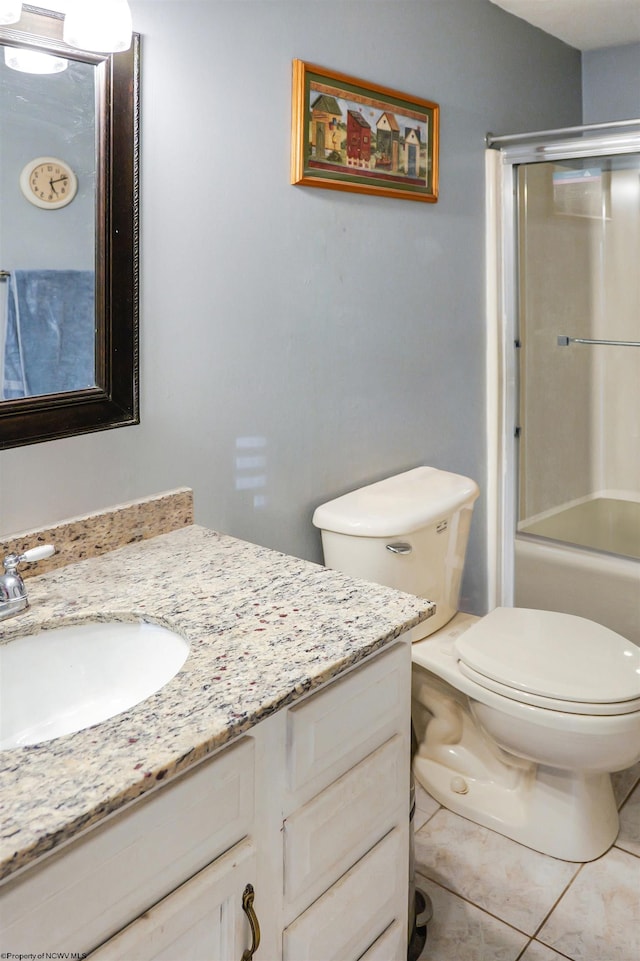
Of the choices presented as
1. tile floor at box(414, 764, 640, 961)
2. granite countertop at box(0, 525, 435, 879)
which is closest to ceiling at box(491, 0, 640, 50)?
granite countertop at box(0, 525, 435, 879)

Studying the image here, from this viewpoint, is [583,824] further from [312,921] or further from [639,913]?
[312,921]

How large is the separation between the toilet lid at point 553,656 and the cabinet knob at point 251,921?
0.87 meters

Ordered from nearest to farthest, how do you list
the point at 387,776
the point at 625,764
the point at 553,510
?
the point at 387,776
the point at 625,764
the point at 553,510

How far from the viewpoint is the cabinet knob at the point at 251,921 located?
91 centimetres

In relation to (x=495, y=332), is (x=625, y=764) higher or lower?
lower

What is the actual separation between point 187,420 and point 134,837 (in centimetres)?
91

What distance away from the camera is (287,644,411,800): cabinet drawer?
97 centimetres

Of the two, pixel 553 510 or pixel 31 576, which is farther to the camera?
pixel 553 510

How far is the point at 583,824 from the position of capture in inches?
68.3

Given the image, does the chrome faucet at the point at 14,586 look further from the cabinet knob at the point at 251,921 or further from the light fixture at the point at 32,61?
the light fixture at the point at 32,61

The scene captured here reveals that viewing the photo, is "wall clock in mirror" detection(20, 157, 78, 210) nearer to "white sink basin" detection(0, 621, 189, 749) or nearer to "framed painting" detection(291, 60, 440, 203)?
"framed painting" detection(291, 60, 440, 203)

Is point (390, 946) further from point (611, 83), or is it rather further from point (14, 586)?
point (611, 83)

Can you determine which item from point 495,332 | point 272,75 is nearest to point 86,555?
point 272,75

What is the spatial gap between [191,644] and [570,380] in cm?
198
